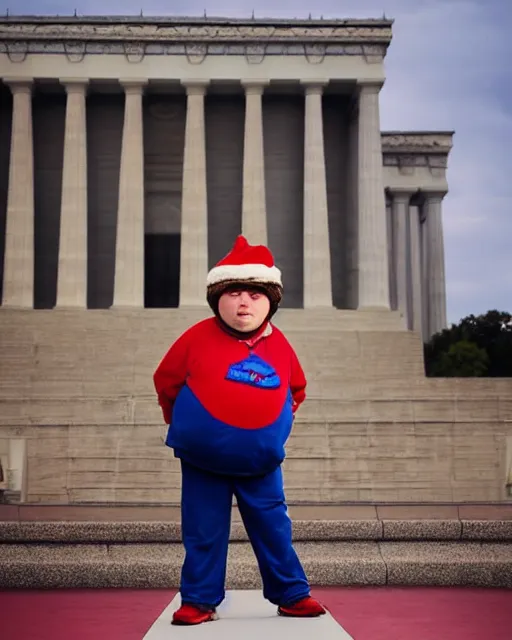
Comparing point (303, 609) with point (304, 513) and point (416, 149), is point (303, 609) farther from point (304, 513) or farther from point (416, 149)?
point (416, 149)

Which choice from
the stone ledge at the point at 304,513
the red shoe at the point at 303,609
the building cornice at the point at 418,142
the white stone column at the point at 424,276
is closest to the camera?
the red shoe at the point at 303,609

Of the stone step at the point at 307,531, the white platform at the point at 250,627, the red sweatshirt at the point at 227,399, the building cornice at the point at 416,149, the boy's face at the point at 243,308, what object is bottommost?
the white platform at the point at 250,627

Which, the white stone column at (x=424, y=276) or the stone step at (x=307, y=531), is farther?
the white stone column at (x=424, y=276)

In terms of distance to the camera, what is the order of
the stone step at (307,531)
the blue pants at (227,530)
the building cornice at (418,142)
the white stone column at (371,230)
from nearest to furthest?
the blue pants at (227,530) → the stone step at (307,531) → the white stone column at (371,230) → the building cornice at (418,142)

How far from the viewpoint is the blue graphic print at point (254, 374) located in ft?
28.3

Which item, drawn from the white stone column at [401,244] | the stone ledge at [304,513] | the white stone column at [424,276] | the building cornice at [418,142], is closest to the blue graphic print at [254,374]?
the stone ledge at [304,513]

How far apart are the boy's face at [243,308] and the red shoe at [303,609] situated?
236cm

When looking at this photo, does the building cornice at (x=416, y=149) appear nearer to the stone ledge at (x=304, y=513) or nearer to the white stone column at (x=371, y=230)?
the white stone column at (x=371, y=230)

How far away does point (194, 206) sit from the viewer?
4638 centimetres

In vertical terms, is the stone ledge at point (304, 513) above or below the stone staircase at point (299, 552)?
above

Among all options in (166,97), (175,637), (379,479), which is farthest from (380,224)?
(175,637)

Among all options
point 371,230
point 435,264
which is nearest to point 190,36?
point 371,230

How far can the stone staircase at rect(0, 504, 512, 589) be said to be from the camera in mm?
10492

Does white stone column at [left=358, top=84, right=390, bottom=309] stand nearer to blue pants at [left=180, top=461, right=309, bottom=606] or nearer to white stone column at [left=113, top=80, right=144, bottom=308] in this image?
white stone column at [left=113, top=80, right=144, bottom=308]
